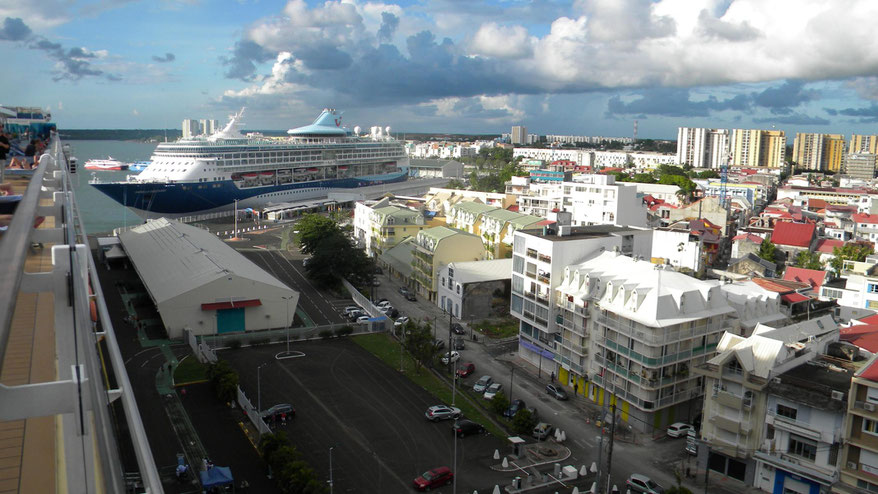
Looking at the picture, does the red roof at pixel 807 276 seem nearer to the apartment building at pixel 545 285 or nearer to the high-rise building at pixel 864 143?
the apartment building at pixel 545 285

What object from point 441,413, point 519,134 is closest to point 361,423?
point 441,413

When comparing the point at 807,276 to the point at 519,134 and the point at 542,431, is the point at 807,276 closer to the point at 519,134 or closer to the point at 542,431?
the point at 542,431

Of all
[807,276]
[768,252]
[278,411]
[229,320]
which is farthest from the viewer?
[768,252]

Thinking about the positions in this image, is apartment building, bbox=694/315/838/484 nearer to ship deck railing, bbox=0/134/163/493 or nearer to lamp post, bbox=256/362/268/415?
lamp post, bbox=256/362/268/415

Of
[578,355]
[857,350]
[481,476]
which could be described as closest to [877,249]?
[857,350]

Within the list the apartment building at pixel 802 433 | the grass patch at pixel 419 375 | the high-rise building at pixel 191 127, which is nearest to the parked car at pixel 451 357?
the grass patch at pixel 419 375

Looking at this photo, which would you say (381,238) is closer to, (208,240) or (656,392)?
(208,240)
